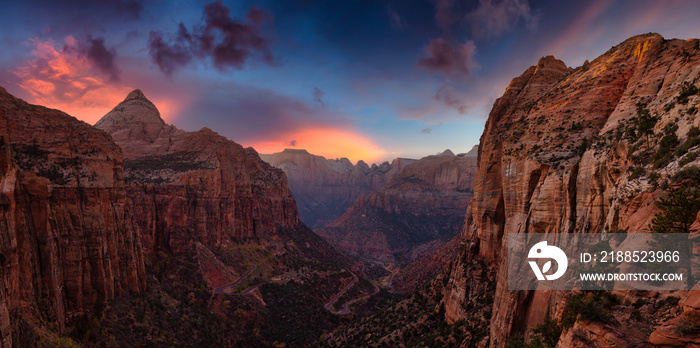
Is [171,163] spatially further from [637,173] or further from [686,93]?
[686,93]

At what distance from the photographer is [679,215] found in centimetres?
1137

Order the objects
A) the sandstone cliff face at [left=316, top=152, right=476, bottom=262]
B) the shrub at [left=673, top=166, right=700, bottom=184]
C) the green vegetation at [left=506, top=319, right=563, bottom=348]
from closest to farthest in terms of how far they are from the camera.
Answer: the shrub at [left=673, top=166, right=700, bottom=184] → the green vegetation at [left=506, top=319, right=563, bottom=348] → the sandstone cliff face at [left=316, top=152, right=476, bottom=262]

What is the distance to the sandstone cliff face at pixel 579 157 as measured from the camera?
52.2 feet

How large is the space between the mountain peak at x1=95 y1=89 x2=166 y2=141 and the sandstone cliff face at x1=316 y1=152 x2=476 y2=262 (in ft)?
298

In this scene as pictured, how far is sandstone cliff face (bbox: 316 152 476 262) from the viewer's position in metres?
154

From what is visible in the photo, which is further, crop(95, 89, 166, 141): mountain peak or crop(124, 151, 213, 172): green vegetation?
crop(95, 89, 166, 141): mountain peak

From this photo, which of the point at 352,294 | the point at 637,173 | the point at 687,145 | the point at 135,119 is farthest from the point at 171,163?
the point at 687,145

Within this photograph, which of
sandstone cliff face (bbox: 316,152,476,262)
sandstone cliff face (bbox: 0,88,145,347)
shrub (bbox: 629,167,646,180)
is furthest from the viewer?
sandstone cliff face (bbox: 316,152,476,262)

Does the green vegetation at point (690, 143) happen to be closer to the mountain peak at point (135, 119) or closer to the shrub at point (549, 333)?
the shrub at point (549, 333)

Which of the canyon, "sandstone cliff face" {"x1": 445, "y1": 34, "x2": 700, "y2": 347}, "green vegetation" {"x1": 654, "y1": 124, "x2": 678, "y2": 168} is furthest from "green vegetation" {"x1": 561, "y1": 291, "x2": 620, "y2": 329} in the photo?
"green vegetation" {"x1": 654, "y1": 124, "x2": 678, "y2": 168}

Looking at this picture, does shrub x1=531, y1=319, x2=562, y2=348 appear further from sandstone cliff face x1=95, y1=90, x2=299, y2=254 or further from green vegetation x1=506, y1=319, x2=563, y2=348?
sandstone cliff face x1=95, y1=90, x2=299, y2=254

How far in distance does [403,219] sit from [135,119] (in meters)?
137

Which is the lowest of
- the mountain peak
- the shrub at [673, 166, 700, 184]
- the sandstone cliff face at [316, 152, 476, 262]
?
the sandstone cliff face at [316, 152, 476, 262]

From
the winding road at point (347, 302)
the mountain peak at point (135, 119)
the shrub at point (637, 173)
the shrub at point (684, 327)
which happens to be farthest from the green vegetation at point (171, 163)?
the shrub at point (684, 327)
